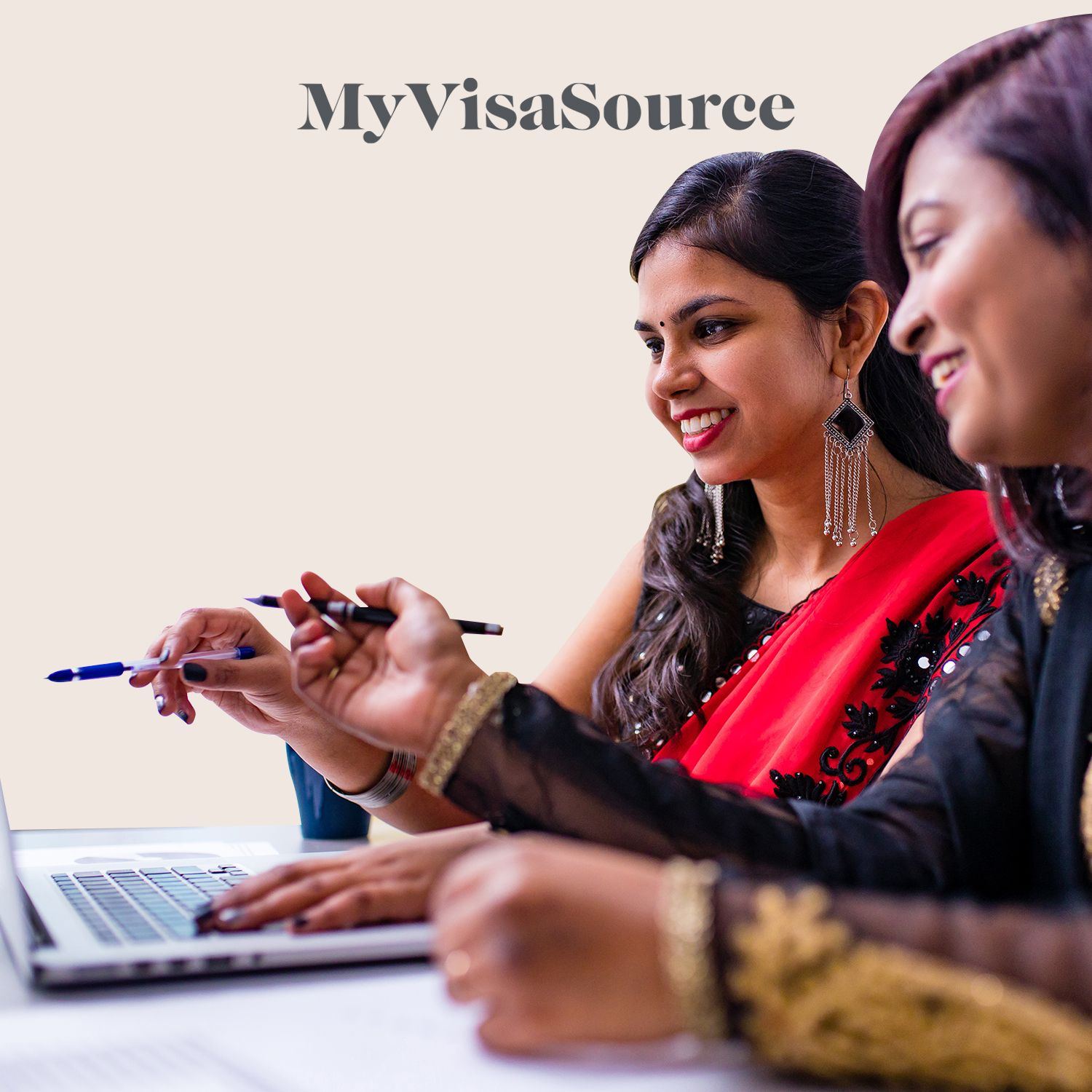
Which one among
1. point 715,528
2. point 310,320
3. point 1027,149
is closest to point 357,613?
point 1027,149

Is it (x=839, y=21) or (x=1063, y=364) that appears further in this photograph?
(x=839, y=21)

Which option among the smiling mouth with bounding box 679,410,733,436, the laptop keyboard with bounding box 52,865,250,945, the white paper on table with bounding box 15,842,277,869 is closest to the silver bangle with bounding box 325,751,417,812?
the white paper on table with bounding box 15,842,277,869

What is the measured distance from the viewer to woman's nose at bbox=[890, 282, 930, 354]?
0.91 m

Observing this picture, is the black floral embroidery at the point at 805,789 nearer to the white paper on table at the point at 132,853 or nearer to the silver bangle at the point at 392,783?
the silver bangle at the point at 392,783

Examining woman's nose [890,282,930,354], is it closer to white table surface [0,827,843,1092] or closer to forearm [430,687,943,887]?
forearm [430,687,943,887]

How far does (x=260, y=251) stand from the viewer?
256 centimetres

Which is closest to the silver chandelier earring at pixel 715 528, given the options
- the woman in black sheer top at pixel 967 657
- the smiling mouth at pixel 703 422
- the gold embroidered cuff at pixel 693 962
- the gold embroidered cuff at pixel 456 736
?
the smiling mouth at pixel 703 422

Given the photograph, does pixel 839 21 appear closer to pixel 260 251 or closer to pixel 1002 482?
pixel 260 251

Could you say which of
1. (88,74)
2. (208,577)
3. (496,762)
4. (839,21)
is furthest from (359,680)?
(839,21)

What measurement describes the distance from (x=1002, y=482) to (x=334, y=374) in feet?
5.93

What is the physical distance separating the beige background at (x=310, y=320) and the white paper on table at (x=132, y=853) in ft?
4.01

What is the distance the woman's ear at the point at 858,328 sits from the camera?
1.58 meters

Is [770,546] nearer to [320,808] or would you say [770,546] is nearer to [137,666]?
[320,808]

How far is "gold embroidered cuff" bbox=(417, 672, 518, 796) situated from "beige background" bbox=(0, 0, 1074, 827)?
5.76 feet
